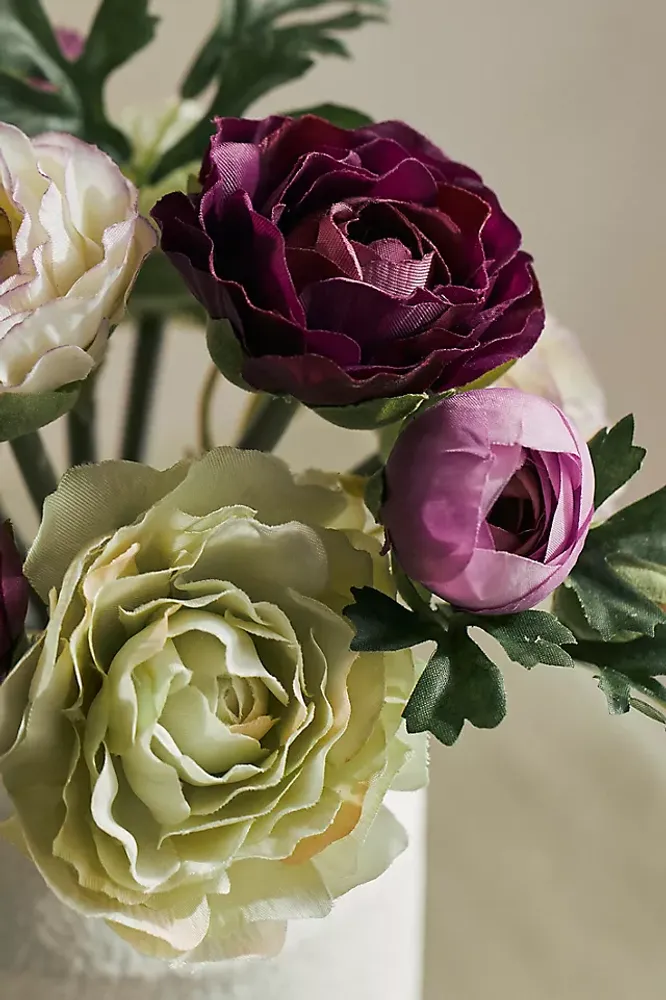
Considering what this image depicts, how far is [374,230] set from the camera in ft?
0.92

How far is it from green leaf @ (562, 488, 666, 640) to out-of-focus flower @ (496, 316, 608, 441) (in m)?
0.07

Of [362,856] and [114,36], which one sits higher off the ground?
[114,36]

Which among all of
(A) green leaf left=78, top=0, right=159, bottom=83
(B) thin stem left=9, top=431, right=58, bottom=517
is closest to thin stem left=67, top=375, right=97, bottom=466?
(B) thin stem left=9, top=431, right=58, bottom=517

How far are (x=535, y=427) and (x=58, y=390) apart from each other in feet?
0.39

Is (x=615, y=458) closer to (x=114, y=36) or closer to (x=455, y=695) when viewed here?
(x=455, y=695)

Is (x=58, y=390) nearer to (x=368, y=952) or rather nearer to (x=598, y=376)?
(x=368, y=952)

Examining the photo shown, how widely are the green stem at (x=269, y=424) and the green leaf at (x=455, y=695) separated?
103 millimetres

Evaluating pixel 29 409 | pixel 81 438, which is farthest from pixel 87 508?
pixel 81 438

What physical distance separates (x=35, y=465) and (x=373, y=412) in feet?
0.44

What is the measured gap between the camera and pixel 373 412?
0.89 ft

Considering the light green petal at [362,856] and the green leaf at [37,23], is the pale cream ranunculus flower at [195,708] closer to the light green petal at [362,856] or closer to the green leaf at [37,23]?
the light green petal at [362,856]

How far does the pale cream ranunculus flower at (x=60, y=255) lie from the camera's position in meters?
0.25

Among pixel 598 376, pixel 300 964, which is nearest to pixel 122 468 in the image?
pixel 300 964

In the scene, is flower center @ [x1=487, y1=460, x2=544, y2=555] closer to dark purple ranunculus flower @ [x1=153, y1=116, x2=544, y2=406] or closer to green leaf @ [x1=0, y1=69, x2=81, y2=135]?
dark purple ranunculus flower @ [x1=153, y1=116, x2=544, y2=406]
